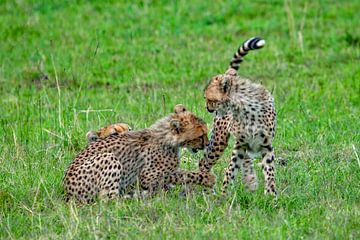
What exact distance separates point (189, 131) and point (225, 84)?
51cm

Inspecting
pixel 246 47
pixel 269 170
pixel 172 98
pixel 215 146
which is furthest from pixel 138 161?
pixel 172 98

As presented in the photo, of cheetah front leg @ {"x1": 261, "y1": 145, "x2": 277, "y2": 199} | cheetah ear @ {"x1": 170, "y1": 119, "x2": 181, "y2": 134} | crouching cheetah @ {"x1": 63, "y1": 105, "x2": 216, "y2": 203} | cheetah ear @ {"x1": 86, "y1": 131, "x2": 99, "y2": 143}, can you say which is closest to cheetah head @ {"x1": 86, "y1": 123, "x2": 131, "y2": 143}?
cheetah ear @ {"x1": 86, "y1": 131, "x2": 99, "y2": 143}

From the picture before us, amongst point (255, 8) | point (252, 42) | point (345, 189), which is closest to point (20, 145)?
point (252, 42)

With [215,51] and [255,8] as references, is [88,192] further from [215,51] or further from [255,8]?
[255,8]

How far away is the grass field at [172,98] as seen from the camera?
19.4 feet

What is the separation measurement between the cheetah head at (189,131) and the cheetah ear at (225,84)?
0.41 metres

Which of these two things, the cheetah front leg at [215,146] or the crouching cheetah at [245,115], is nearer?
the crouching cheetah at [245,115]

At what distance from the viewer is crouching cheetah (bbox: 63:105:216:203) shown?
649cm

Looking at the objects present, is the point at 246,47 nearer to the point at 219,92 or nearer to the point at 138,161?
the point at 219,92

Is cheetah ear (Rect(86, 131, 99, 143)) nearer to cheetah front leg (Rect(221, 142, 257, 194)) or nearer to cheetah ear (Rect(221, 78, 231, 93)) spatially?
cheetah front leg (Rect(221, 142, 257, 194))

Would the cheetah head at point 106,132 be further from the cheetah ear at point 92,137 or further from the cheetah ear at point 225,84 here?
the cheetah ear at point 225,84

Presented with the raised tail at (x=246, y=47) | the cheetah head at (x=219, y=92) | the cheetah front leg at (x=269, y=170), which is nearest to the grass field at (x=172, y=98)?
the cheetah front leg at (x=269, y=170)

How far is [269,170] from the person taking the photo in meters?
6.51

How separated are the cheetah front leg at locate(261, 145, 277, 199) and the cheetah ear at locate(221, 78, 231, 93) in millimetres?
451
